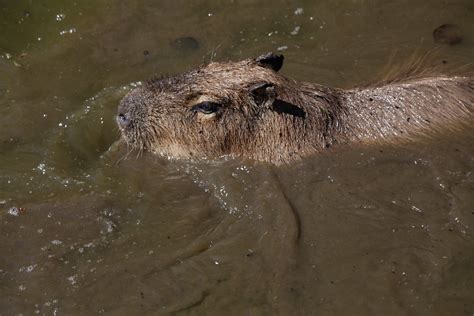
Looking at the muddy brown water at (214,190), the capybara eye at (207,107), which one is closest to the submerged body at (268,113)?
the capybara eye at (207,107)

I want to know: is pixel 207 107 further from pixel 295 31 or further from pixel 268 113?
pixel 295 31

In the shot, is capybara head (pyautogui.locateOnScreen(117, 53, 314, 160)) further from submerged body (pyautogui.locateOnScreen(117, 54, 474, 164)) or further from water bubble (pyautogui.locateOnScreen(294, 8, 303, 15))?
water bubble (pyautogui.locateOnScreen(294, 8, 303, 15))

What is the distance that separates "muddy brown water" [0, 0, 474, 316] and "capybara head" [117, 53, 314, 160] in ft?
0.62

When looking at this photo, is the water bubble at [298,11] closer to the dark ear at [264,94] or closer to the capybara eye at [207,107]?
the dark ear at [264,94]

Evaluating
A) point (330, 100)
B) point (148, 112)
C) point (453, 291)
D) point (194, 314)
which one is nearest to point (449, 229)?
point (453, 291)

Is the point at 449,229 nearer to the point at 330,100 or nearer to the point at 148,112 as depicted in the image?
the point at 330,100

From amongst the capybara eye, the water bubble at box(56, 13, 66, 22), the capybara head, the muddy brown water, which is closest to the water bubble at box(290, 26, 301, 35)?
the muddy brown water

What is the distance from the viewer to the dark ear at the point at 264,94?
582cm

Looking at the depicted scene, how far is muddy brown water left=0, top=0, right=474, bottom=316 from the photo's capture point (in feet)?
17.0

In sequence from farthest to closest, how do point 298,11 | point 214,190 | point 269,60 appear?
point 298,11
point 269,60
point 214,190

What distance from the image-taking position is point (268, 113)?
6.10 m

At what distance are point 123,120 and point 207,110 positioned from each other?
845mm

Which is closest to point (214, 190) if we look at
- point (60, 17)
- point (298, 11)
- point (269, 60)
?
point (269, 60)

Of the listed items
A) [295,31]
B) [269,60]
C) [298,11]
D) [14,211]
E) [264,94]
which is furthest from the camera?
[298,11]
